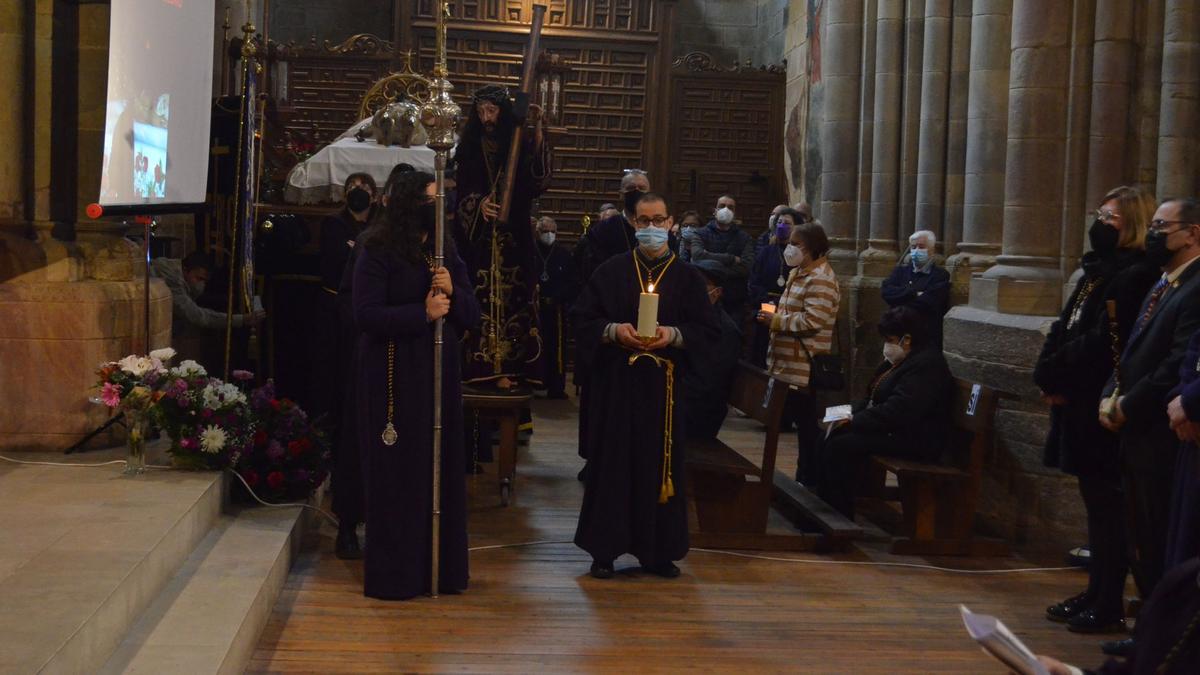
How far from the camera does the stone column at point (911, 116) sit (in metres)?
11.4

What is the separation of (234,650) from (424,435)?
52.8 inches

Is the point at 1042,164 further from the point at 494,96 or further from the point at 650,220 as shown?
the point at 494,96

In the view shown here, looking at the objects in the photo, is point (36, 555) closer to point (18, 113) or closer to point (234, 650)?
point (234, 650)

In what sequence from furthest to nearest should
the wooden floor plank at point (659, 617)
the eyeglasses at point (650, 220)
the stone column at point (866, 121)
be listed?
1. the stone column at point (866, 121)
2. the eyeglasses at point (650, 220)
3. the wooden floor plank at point (659, 617)

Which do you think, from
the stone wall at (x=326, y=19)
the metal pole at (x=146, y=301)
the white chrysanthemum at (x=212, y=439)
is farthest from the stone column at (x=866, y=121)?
the white chrysanthemum at (x=212, y=439)

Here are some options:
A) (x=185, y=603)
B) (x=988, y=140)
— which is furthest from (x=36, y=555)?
(x=988, y=140)

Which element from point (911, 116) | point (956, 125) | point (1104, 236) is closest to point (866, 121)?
point (911, 116)

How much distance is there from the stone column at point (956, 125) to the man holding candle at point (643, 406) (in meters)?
5.26

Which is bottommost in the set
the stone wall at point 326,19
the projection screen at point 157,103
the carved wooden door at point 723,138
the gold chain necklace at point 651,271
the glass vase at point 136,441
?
the glass vase at point 136,441

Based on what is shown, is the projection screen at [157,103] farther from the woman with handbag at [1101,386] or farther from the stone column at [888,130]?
the stone column at [888,130]

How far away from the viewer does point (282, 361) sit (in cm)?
839

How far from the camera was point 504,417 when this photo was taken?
7469 mm

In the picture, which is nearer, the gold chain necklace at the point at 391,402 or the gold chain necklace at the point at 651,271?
the gold chain necklace at the point at 391,402

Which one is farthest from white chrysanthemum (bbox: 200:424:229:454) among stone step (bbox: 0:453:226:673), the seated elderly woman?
the seated elderly woman
